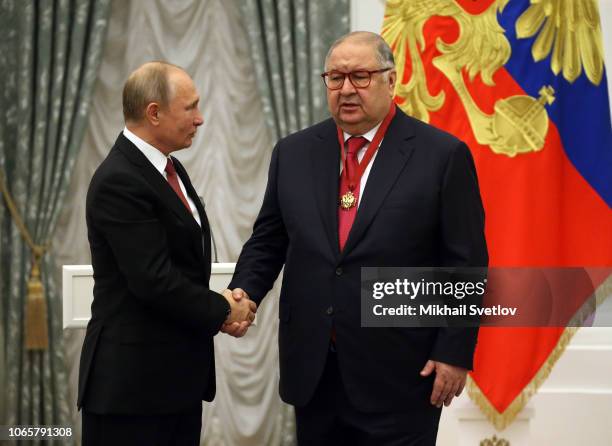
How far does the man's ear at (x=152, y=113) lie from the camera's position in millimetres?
2599

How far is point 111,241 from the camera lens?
8.13 feet

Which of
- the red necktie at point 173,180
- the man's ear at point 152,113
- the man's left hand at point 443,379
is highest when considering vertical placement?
the man's ear at point 152,113

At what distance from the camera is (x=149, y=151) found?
2.61m

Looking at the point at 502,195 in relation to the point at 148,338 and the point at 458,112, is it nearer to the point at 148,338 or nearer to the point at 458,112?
the point at 458,112

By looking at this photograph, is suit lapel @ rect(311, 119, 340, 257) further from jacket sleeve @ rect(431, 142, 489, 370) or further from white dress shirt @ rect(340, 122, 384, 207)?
jacket sleeve @ rect(431, 142, 489, 370)

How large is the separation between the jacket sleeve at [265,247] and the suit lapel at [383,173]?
41cm

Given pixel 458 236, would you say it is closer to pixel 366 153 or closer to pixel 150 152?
pixel 366 153

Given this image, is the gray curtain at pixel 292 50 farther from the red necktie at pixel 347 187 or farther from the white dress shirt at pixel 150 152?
the white dress shirt at pixel 150 152

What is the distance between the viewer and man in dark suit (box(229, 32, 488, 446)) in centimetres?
257

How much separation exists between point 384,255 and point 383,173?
10.6 inches

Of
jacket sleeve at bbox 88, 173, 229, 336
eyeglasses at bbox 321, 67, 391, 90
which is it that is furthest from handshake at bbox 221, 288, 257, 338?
eyeglasses at bbox 321, 67, 391, 90

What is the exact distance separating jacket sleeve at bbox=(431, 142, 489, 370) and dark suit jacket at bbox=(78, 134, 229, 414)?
73cm

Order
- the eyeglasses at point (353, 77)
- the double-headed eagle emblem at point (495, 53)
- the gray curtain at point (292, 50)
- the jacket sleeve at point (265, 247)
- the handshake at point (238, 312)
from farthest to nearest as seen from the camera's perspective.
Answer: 1. the gray curtain at point (292, 50)
2. the double-headed eagle emblem at point (495, 53)
3. the jacket sleeve at point (265, 247)
4. the handshake at point (238, 312)
5. the eyeglasses at point (353, 77)

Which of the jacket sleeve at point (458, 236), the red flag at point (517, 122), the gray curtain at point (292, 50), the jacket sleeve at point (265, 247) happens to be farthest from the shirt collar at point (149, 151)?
the gray curtain at point (292, 50)
